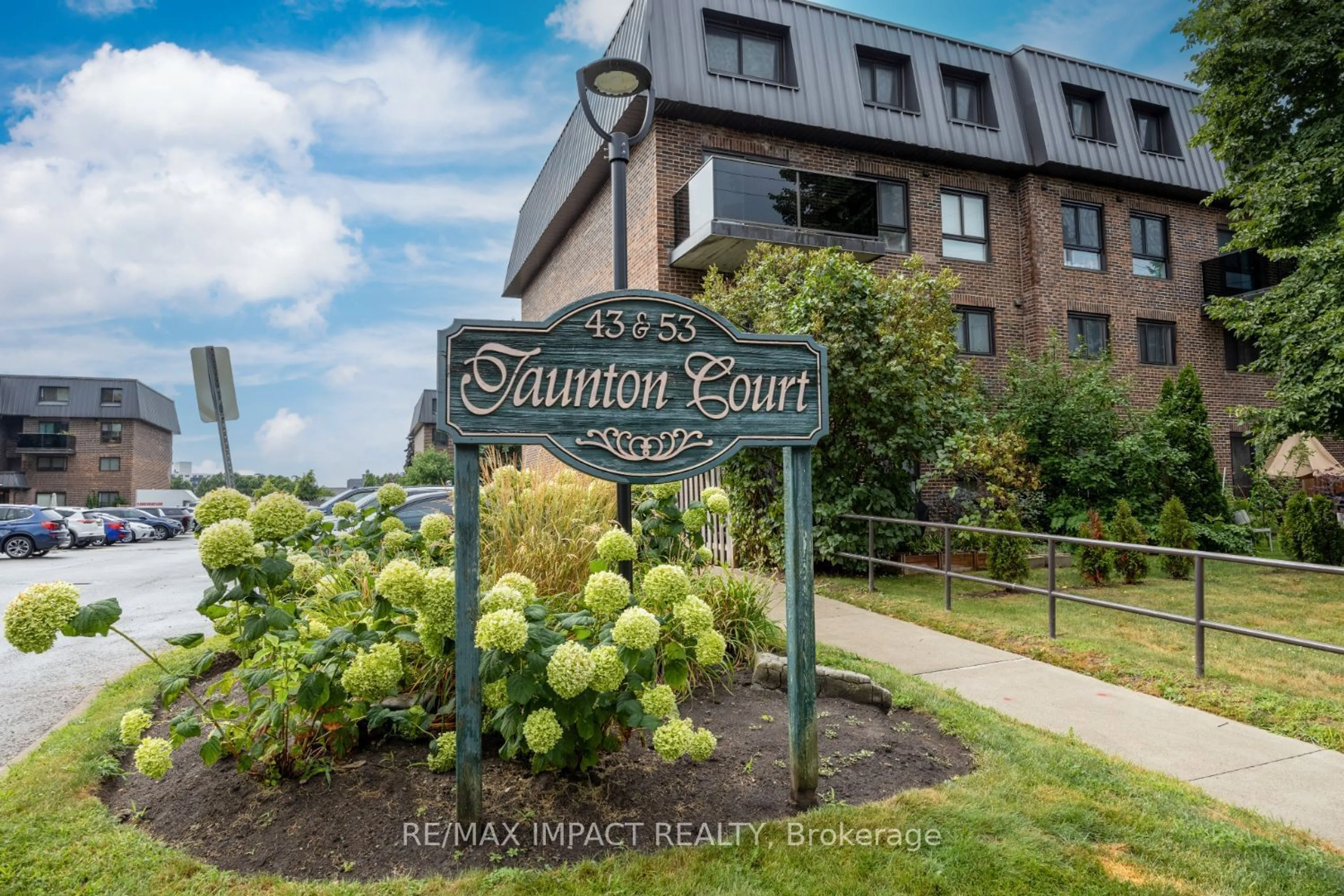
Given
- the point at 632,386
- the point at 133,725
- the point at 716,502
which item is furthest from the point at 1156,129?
the point at 133,725

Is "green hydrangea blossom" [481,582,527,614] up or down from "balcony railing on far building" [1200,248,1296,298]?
down

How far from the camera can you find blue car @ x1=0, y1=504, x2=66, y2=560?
57.8ft

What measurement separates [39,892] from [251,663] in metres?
1.09

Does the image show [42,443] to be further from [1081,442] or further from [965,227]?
[1081,442]

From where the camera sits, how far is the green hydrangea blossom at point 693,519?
3904 mm

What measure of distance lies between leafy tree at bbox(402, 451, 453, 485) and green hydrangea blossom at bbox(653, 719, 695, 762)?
3174 cm

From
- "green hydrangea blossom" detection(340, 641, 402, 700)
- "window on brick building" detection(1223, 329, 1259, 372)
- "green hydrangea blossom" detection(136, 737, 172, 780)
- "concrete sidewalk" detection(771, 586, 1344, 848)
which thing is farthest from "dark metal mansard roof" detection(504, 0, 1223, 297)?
"green hydrangea blossom" detection(136, 737, 172, 780)

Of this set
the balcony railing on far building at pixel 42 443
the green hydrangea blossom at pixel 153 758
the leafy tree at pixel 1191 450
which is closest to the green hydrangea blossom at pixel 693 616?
the green hydrangea blossom at pixel 153 758

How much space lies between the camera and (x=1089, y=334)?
1680 centimetres

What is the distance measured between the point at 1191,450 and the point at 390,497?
15874 millimetres

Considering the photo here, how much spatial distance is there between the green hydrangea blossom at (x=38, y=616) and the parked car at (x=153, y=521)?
31.3 m

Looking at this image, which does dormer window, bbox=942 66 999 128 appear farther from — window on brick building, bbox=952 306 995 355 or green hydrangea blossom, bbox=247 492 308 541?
green hydrangea blossom, bbox=247 492 308 541

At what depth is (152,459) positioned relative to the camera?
5262 cm

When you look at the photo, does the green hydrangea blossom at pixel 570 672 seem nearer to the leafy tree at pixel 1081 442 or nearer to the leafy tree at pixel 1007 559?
the leafy tree at pixel 1007 559
